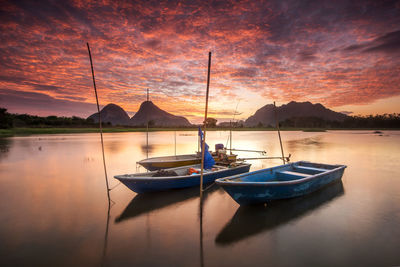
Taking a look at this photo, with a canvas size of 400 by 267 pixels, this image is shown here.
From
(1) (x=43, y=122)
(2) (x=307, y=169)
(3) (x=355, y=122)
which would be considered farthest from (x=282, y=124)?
(2) (x=307, y=169)

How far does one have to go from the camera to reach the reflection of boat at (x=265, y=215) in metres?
6.38

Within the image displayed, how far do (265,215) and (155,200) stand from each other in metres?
4.62

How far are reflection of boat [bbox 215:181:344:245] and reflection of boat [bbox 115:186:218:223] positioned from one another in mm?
2720

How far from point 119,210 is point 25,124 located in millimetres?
103304

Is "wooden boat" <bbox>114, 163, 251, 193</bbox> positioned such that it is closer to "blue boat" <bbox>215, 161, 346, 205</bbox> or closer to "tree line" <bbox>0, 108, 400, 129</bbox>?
"blue boat" <bbox>215, 161, 346, 205</bbox>

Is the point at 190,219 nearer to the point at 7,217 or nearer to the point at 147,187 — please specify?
the point at 147,187

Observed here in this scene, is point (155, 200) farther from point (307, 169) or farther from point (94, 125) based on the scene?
point (94, 125)

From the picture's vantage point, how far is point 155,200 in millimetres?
9023

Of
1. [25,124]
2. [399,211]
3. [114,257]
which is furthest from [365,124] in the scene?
[25,124]

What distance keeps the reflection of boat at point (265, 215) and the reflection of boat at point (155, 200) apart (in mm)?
2720

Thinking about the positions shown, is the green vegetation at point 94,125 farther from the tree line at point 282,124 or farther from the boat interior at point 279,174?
the boat interior at point 279,174

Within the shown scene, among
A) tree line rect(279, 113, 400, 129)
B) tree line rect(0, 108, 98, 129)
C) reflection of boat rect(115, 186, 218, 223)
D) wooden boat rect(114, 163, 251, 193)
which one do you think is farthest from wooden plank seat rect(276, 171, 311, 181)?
tree line rect(279, 113, 400, 129)

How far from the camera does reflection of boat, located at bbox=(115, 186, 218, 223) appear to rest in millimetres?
7912

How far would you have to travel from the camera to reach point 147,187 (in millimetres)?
9086
